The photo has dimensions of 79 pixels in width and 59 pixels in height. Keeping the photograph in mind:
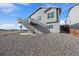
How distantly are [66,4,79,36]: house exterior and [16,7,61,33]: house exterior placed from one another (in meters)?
0.46

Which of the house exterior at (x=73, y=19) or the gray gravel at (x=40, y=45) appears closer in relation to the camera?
the gray gravel at (x=40, y=45)

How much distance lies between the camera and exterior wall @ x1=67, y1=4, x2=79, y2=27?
16.9 ft

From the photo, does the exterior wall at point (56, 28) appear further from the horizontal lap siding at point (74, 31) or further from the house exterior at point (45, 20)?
the horizontal lap siding at point (74, 31)

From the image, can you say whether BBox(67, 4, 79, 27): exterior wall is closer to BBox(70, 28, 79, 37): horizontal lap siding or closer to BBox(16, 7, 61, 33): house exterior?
BBox(70, 28, 79, 37): horizontal lap siding

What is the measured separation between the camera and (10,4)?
4.62m

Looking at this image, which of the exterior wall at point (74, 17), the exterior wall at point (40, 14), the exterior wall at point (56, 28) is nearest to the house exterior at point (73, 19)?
the exterior wall at point (74, 17)

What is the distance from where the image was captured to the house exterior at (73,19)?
200 inches

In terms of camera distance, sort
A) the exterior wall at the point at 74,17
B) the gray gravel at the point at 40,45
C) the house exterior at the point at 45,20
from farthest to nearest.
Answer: the exterior wall at the point at 74,17 < the house exterior at the point at 45,20 < the gray gravel at the point at 40,45

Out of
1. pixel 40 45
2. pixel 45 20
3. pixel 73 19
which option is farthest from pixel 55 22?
pixel 40 45

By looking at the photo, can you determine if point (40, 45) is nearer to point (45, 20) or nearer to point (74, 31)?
point (45, 20)

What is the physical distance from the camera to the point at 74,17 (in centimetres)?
540

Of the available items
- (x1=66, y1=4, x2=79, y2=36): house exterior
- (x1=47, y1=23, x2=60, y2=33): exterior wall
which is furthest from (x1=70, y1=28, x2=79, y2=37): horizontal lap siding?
(x1=47, y1=23, x2=60, y2=33): exterior wall

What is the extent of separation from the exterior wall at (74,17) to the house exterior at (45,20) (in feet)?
1.79

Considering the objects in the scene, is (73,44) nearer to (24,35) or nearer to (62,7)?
(62,7)
